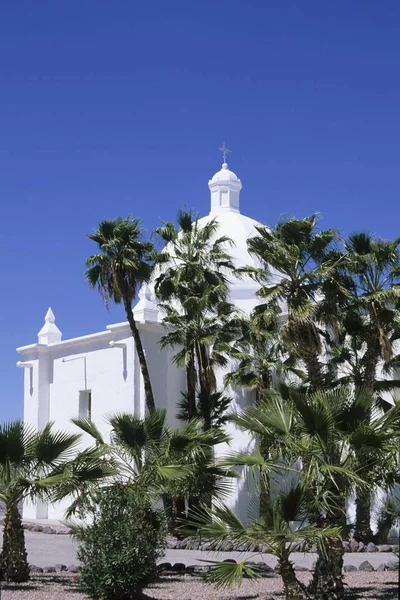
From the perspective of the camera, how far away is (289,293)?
2000 centimetres

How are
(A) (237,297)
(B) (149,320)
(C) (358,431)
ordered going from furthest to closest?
1. (A) (237,297)
2. (B) (149,320)
3. (C) (358,431)

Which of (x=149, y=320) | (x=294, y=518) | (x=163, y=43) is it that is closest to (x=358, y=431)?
(x=294, y=518)

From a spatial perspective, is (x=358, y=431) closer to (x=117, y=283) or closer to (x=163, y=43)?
(x=163, y=43)

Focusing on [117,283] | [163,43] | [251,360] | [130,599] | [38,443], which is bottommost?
[130,599]

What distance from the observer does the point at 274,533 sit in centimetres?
1069

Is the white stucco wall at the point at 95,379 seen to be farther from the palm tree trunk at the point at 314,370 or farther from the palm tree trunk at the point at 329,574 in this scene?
the palm tree trunk at the point at 329,574

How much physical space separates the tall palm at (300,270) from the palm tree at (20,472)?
7073 mm

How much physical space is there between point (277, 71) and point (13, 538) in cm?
1009

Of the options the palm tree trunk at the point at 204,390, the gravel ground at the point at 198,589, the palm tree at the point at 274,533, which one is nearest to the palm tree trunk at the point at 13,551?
the gravel ground at the point at 198,589

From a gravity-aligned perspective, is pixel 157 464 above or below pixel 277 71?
below

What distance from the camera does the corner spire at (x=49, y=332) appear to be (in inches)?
1314

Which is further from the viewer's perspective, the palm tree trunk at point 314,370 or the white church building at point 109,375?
the white church building at point 109,375

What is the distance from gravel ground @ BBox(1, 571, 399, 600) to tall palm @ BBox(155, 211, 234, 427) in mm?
9949

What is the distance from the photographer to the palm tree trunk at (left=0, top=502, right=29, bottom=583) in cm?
1420
